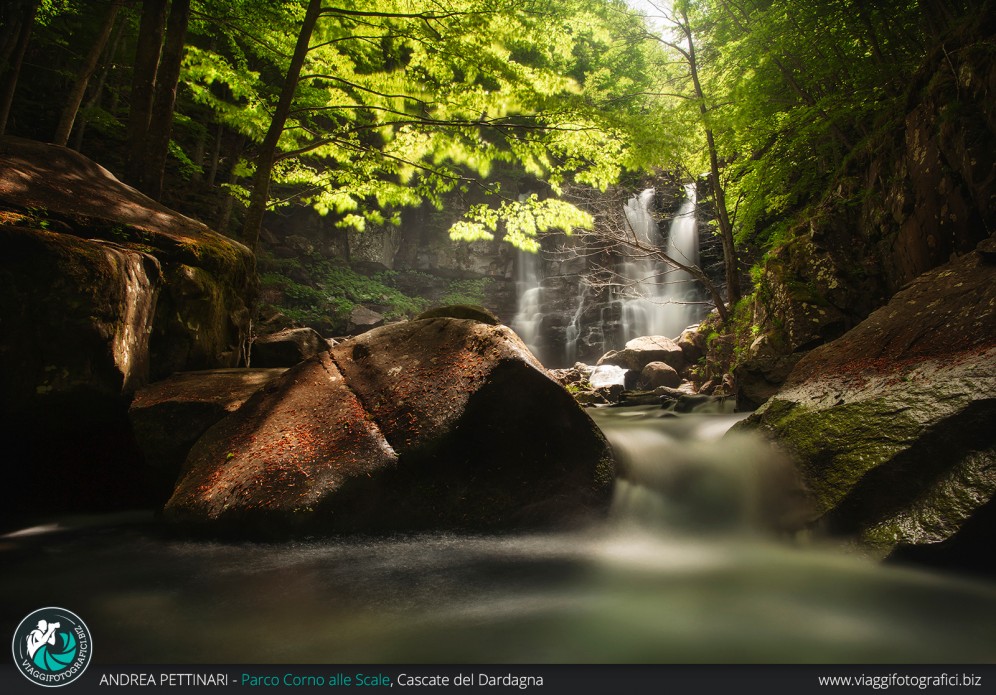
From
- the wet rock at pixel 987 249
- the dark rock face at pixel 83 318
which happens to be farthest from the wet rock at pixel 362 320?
the wet rock at pixel 987 249

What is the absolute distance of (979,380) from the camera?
2609mm

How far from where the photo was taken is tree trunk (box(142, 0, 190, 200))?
529 centimetres

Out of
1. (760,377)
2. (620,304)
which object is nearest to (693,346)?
(620,304)

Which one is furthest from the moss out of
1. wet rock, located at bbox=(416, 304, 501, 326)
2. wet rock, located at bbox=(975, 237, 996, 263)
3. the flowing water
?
wet rock, located at bbox=(416, 304, 501, 326)

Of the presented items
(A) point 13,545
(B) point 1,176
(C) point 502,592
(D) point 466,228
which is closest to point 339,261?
(D) point 466,228

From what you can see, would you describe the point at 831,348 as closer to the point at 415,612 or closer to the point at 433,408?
the point at 433,408

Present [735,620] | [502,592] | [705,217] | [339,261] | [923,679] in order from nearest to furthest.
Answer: [923,679], [735,620], [502,592], [705,217], [339,261]

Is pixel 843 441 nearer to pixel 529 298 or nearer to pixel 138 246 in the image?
pixel 138 246

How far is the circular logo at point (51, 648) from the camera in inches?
64.9

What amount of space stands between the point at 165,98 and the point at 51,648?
6.01 meters

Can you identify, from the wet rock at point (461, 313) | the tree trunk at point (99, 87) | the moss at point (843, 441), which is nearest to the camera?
the moss at point (843, 441)

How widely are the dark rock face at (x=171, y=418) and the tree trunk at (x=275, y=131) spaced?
3.09m

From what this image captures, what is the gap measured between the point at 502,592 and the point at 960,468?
269cm

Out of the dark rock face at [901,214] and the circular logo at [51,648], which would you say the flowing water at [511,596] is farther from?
the dark rock face at [901,214]
